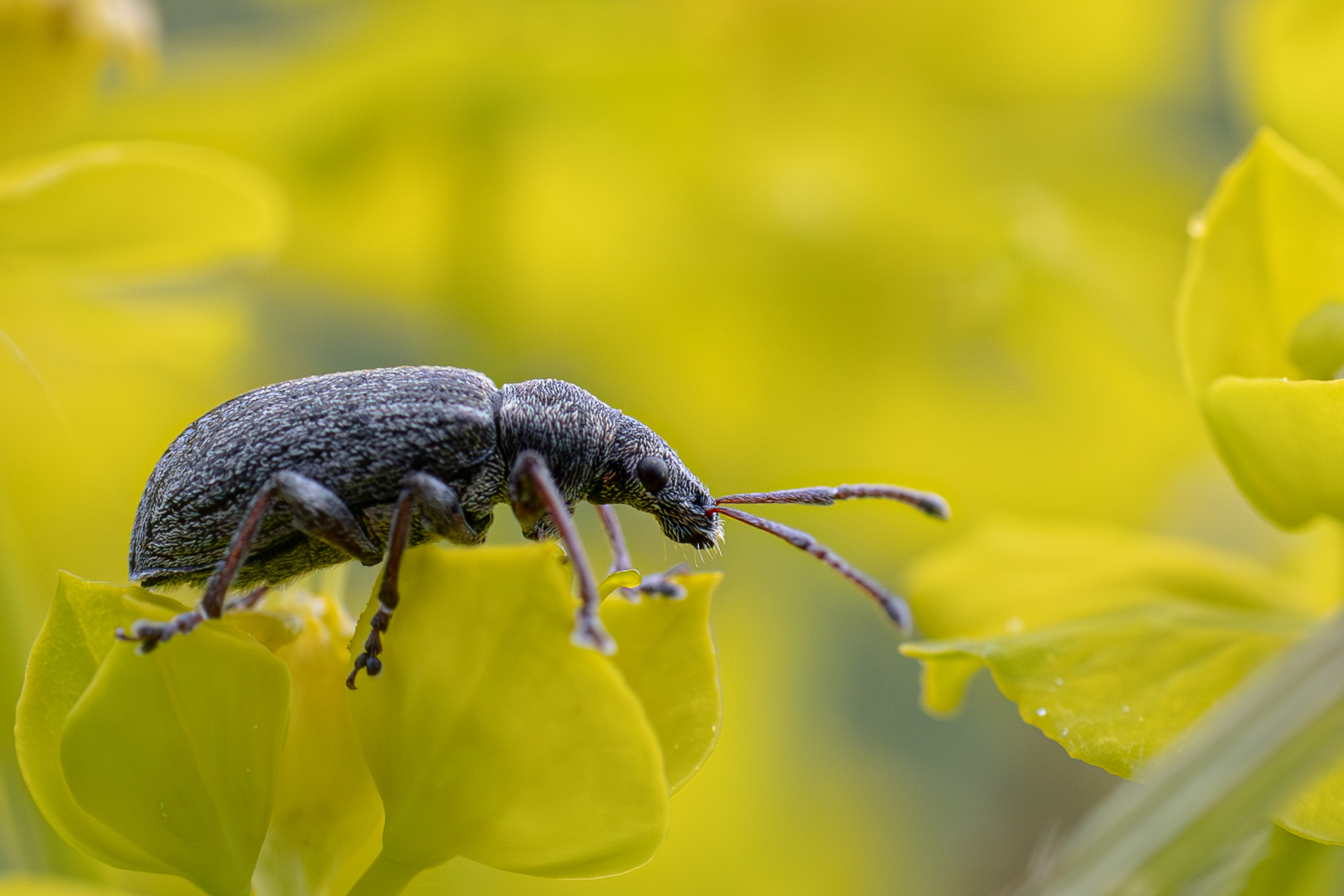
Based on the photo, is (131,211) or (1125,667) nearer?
(1125,667)

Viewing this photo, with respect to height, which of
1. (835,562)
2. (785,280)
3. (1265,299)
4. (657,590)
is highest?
(1265,299)

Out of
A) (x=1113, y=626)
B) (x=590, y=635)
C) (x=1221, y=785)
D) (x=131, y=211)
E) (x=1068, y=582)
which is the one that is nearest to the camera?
(x=1221, y=785)

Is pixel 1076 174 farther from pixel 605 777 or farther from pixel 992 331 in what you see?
pixel 605 777

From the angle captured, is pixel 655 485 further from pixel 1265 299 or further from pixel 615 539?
pixel 1265 299

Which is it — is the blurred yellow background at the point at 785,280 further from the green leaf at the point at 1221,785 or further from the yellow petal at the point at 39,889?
the green leaf at the point at 1221,785

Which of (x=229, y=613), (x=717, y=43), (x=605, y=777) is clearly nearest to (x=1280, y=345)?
(x=605, y=777)

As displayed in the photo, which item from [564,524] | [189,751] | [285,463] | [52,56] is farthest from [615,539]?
[52,56]

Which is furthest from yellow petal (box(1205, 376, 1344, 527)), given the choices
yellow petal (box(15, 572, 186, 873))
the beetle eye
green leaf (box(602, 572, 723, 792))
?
yellow petal (box(15, 572, 186, 873))
